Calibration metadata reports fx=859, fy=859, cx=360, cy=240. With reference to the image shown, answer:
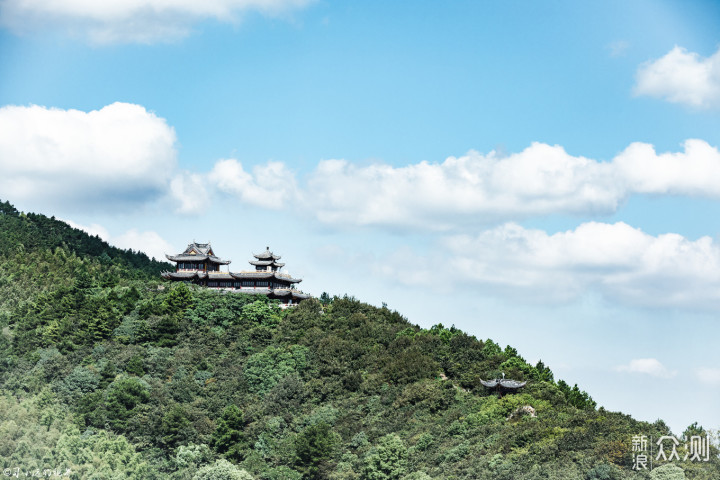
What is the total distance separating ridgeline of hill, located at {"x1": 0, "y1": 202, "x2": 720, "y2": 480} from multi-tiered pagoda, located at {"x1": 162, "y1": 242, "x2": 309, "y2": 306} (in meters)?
3.94

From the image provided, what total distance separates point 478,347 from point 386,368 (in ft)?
34.3

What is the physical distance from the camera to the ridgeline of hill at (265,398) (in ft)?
206

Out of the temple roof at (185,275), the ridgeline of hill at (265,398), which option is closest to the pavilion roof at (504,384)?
the ridgeline of hill at (265,398)

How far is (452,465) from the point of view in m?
61.4

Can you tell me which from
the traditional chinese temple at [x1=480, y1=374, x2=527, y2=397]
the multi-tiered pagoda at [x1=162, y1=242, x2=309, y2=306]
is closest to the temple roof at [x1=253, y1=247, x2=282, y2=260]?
the multi-tiered pagoda at [x1=162, y1=242, x2=309, y2=306]

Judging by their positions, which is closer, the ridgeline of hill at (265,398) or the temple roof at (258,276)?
the ridgeline of hill at (265,398)

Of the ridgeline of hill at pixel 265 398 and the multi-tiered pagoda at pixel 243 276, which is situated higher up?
the multi-tiered pagoda at pixel 243 276

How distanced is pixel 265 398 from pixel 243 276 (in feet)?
84.5

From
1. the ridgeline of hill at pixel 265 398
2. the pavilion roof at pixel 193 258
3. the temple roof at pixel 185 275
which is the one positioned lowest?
the ridgeline of hill at pixel 265 398

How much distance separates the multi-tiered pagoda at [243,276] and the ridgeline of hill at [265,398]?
12.9ft

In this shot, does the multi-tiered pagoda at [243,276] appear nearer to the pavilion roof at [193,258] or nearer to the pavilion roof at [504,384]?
the pavilion roof at [193,258]

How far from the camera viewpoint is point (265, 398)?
7619cm

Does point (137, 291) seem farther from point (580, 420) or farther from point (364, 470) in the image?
point (580, 420)

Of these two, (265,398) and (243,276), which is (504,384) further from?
(243,276)
